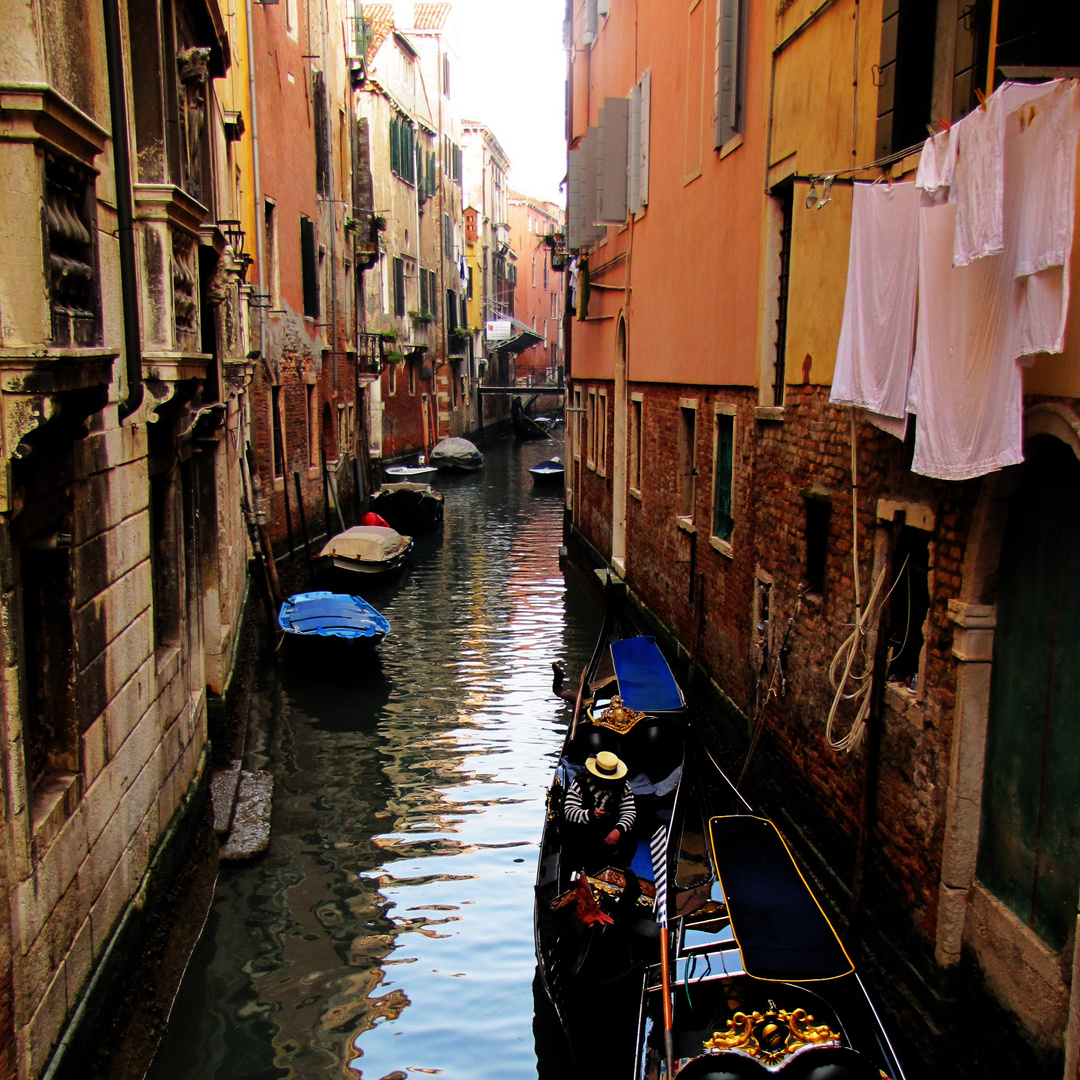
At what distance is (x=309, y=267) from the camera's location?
57.4ft

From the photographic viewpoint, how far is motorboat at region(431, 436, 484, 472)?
30984 millimetres

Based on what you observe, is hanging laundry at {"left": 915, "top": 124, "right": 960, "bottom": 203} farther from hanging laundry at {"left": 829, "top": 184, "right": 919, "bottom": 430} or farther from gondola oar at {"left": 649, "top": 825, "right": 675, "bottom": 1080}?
gondola oar at {"left": 649, "top": 825, "right": 675, "bottom": 1080}

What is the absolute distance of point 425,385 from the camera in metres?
33.0

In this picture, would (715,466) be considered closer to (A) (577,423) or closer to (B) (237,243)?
(B) (237,243)

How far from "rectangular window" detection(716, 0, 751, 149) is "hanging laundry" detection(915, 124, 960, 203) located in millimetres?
4250

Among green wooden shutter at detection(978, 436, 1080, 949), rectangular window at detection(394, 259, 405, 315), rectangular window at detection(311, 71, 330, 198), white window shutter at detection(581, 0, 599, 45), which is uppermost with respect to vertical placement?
white window shutter at detection(581, 0, 599, 45)

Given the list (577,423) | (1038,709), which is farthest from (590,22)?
(1038,709)

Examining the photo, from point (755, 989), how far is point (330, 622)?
7933 millimetres

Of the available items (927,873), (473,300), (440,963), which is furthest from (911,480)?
(473,300)

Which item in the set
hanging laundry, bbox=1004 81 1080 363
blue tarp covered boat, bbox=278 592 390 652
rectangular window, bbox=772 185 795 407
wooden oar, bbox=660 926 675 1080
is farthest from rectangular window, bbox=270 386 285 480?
hanging laundry, bbox=1004 81 1080 363

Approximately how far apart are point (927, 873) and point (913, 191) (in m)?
2.91

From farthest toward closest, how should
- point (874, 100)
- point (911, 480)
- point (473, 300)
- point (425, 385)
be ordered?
point (473, 300) → point (425, 385) → point (874, 100) → point (911, 480)

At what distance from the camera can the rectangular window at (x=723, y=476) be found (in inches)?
349

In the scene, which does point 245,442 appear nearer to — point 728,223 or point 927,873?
point 728,223
